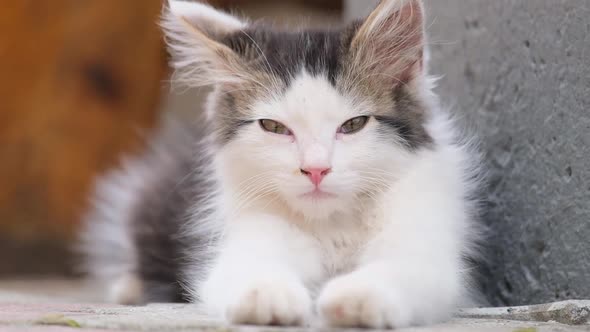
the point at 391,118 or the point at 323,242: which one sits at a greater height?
the point at 391,118

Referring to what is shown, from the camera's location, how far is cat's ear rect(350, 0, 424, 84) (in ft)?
6.64

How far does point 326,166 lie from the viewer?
1.80 m

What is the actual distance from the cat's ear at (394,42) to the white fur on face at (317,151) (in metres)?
0.15

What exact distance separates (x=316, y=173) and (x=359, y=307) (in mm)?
421

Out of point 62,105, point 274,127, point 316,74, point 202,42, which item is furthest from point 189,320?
point 62,105

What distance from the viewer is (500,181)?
2494 mm

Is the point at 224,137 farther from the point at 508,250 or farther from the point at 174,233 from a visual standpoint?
the point at 508,250

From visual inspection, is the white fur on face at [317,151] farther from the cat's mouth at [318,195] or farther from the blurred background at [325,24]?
the blurred background at [325,24]

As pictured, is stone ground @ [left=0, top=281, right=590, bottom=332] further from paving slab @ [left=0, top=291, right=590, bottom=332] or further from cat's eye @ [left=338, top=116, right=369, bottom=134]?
cat's eye @ [left=338, top=116, right=369, bottom=134]

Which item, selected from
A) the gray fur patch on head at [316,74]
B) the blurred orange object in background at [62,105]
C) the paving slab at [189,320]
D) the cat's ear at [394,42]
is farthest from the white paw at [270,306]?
the blurred orange object in background at [62,105]

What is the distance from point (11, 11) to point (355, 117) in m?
3.73

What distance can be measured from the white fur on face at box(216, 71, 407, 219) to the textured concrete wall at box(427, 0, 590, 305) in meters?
0.48

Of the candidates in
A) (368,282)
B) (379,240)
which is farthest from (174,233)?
(368,282)

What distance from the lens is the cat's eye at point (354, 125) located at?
1916mm
